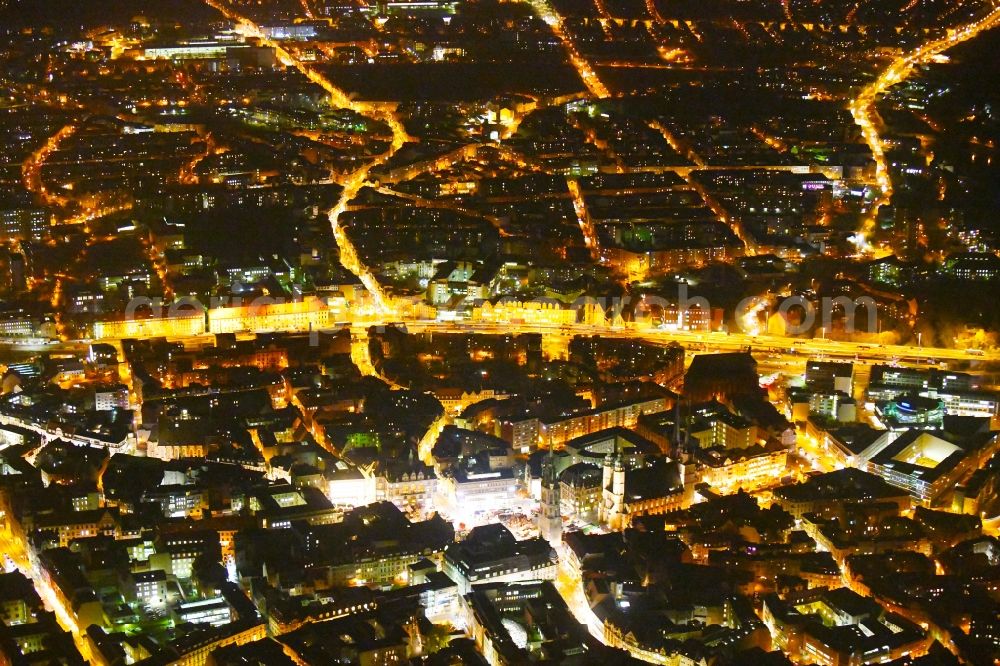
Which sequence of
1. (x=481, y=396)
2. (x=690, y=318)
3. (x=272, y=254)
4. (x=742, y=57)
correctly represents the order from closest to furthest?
(x=481, y=396), (x=690, y=318), (x=272, y=254), (x=742, y=57)

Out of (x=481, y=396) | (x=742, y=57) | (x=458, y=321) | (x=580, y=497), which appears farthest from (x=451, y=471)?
(x=742, y=57)

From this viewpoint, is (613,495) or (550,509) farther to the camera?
(613,495)

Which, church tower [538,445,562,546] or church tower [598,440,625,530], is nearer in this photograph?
church tower [538,445,562,546]

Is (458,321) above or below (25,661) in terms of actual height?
above

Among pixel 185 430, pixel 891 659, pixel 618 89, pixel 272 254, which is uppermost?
pixel 618 89

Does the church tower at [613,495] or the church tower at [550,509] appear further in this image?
the church tower at [613,495]

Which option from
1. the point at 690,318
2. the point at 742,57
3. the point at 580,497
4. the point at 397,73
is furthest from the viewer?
the point at 742,57

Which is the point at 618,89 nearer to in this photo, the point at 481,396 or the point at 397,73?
the point at 397,73

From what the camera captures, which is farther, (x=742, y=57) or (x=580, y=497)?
(x=742, y=57)
